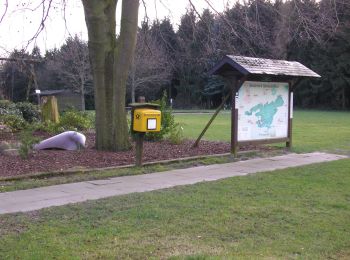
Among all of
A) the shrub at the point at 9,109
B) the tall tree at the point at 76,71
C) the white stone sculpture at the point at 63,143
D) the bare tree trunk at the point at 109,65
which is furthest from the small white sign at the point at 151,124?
the tall tree at the point at 76,71

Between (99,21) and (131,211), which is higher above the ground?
(99,21)

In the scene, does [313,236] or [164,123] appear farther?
[164,123]

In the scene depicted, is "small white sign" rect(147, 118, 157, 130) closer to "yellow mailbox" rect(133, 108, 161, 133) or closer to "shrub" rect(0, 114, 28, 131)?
"yellow mailbox" rect(133, 108, 161, 133)

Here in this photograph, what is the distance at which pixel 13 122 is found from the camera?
66.3 feet

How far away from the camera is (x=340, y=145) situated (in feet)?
56.7

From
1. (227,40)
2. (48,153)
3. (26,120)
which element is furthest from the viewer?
(26,120)

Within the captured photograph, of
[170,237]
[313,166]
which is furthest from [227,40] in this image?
[170,237]

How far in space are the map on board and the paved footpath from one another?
1683mm

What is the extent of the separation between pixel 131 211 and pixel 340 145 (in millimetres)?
11874

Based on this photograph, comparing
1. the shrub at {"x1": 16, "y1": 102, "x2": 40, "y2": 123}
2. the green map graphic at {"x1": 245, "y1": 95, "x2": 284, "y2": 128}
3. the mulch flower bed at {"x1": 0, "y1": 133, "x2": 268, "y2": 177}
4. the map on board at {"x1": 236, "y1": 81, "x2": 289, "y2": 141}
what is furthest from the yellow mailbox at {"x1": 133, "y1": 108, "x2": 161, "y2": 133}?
the shrub at {"x1": 16, "y1": 102, "x2": 40, "y2": 123}

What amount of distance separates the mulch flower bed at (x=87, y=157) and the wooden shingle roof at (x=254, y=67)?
7.62ft

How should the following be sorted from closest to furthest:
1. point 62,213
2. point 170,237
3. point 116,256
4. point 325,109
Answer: point 116,256 < point 170,237 < point 62,213 < point 325,109

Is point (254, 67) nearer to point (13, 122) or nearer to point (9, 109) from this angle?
point (13, 122)

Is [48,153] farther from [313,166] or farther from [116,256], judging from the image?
[116,256]
